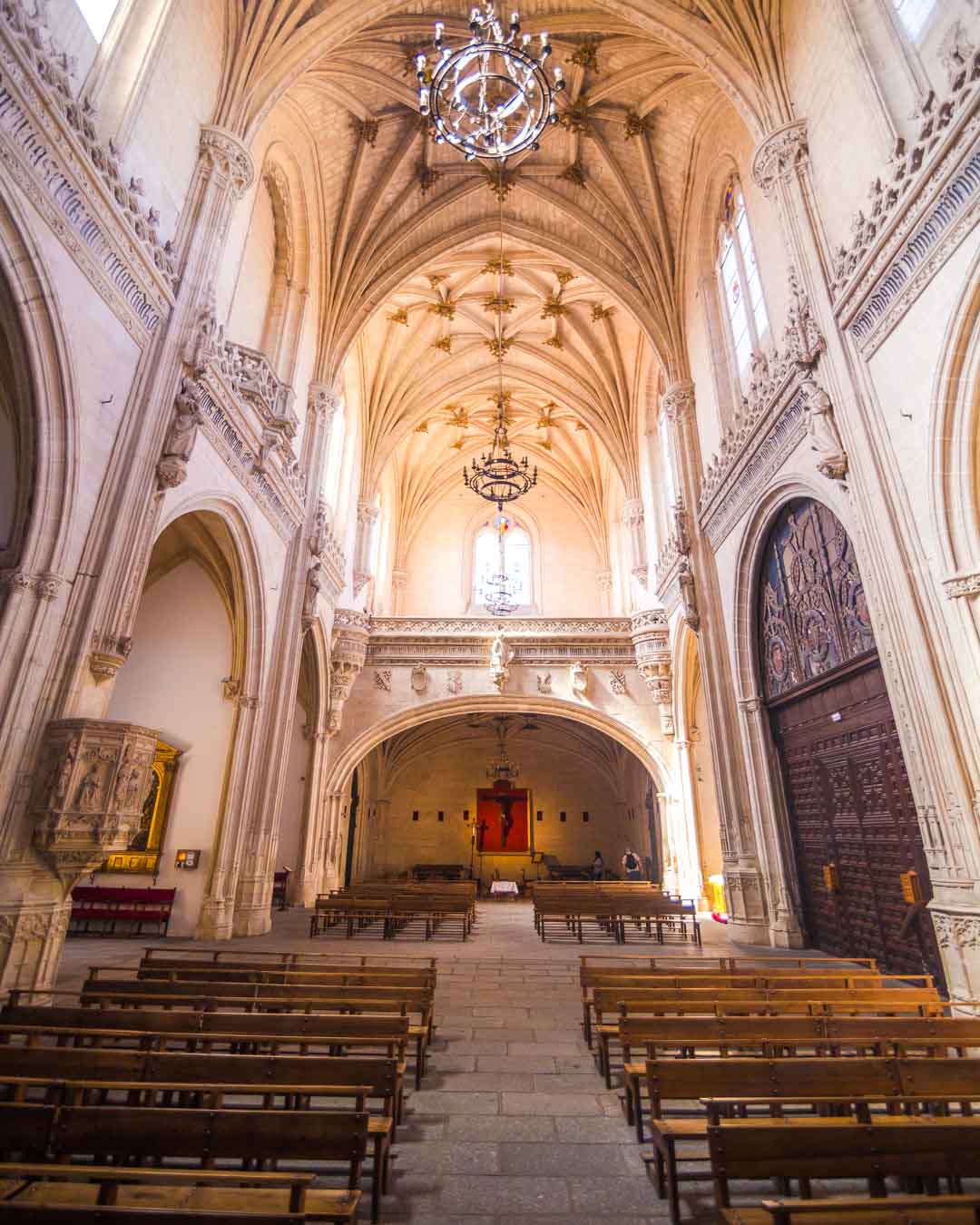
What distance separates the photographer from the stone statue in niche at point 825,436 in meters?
7.59

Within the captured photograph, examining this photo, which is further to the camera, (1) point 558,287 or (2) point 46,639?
(1) point 558,287

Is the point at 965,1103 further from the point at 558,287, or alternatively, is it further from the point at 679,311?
the point at 558,287

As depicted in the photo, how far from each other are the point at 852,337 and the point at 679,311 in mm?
8112

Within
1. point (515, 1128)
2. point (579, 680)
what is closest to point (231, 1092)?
point (515, 1128)

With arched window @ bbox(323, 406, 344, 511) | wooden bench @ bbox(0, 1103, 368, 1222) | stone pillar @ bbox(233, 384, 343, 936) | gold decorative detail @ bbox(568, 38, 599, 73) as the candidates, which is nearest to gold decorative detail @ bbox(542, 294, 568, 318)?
gold decorative detail @ bbox(568, 38, 599, 73)

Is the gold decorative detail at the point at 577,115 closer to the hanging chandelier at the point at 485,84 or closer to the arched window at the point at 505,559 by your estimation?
the hanging chandelier at the point at 485,84

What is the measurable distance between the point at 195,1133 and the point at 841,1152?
259cm

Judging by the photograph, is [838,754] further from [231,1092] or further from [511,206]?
[511,206]

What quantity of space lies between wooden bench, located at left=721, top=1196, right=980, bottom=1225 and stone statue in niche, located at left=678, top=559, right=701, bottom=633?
10.9 metres

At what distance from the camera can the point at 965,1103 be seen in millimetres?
3242

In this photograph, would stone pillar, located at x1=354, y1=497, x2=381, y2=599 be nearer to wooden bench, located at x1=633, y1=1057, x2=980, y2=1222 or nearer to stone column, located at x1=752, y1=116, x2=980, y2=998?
stone column, located at x1=752, y1=116, x2=980, y2=998

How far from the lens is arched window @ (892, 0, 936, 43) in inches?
273

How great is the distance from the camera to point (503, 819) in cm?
2638

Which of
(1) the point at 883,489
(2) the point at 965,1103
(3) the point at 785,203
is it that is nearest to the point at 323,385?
(3) the point at 785,203
